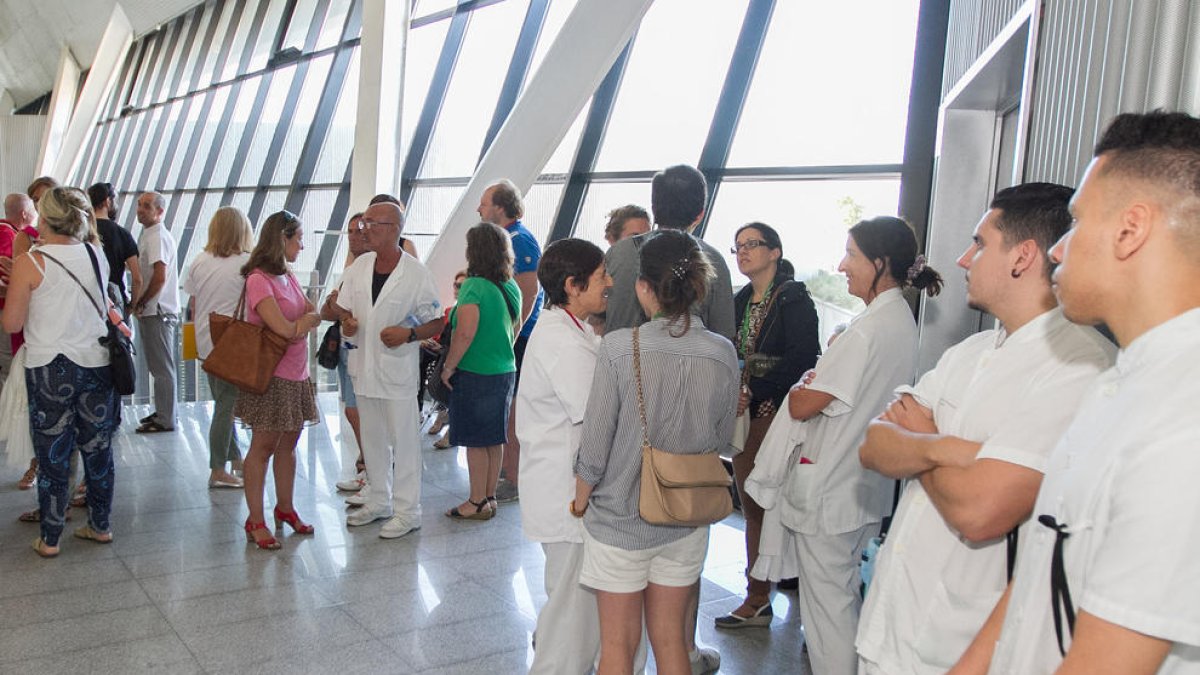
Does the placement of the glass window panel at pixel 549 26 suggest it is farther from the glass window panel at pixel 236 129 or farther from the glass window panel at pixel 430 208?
the glass window panel at pixel 236 129

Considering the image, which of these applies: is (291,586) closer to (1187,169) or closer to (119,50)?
(1187,169)

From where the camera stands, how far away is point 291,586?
145 inches

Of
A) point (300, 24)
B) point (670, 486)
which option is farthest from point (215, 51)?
point (670, 486)

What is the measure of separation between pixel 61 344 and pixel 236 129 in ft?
37.2

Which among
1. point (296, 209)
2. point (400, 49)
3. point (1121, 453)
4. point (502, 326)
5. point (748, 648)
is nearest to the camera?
point (1121, 453)

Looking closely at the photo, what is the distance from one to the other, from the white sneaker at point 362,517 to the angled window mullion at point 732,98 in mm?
2710

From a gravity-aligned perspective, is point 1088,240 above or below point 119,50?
below

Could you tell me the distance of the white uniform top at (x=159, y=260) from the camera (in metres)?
6.18

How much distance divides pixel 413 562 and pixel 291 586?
1.79ft

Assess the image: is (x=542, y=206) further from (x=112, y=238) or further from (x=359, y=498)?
(x=359, y=498)

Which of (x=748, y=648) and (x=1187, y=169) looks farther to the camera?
(x=748, y=648)

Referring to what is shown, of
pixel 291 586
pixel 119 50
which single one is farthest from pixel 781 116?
pixel 119 50

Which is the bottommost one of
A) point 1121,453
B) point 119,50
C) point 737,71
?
point 1121,453

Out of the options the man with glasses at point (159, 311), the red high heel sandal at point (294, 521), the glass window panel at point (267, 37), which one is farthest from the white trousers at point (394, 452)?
the glass window panel at point (267, 37)
